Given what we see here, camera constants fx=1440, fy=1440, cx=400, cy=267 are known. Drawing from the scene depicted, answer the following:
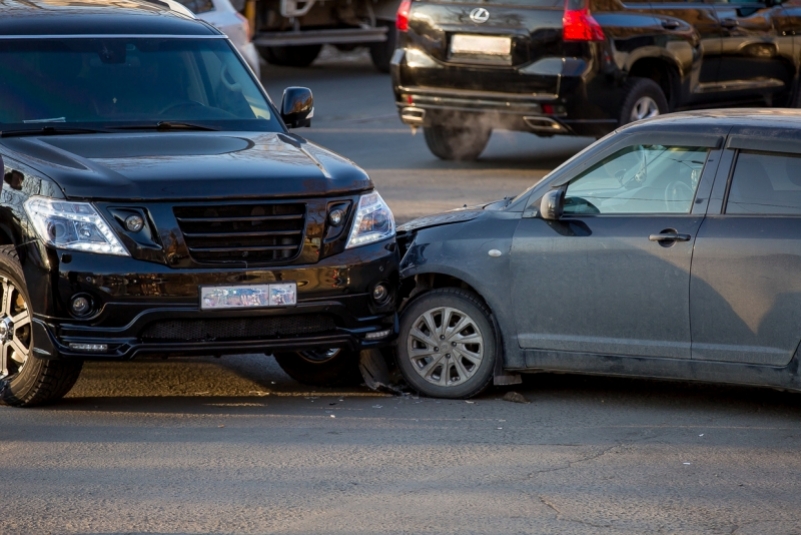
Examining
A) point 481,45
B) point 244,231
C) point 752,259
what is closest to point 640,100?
point 481,45

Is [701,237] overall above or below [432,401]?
above

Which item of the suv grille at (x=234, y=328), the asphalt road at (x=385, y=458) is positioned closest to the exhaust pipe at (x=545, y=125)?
the asphalt road at (x=385, y=458)

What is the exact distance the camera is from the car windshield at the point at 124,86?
767 cm

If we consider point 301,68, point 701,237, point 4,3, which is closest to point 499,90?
point 4,3

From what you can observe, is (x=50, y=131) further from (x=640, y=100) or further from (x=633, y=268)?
(x=640, y=100)

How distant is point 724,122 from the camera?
23.1ft

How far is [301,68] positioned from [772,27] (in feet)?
37.1

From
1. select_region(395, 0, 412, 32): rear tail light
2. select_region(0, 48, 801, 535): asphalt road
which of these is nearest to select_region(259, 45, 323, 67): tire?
select_region(395, 0, 412, 32): rear tail light

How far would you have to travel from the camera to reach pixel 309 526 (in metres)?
5.26

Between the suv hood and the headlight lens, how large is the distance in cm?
7

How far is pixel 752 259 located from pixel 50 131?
360cm

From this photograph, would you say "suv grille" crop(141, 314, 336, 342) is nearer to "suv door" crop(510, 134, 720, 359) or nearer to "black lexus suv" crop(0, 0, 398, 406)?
"black lexus suv" crop(0, 0, 398, 406)

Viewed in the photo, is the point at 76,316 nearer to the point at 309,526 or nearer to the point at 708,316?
the point at 309,526

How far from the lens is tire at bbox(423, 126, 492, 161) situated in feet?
49.1
